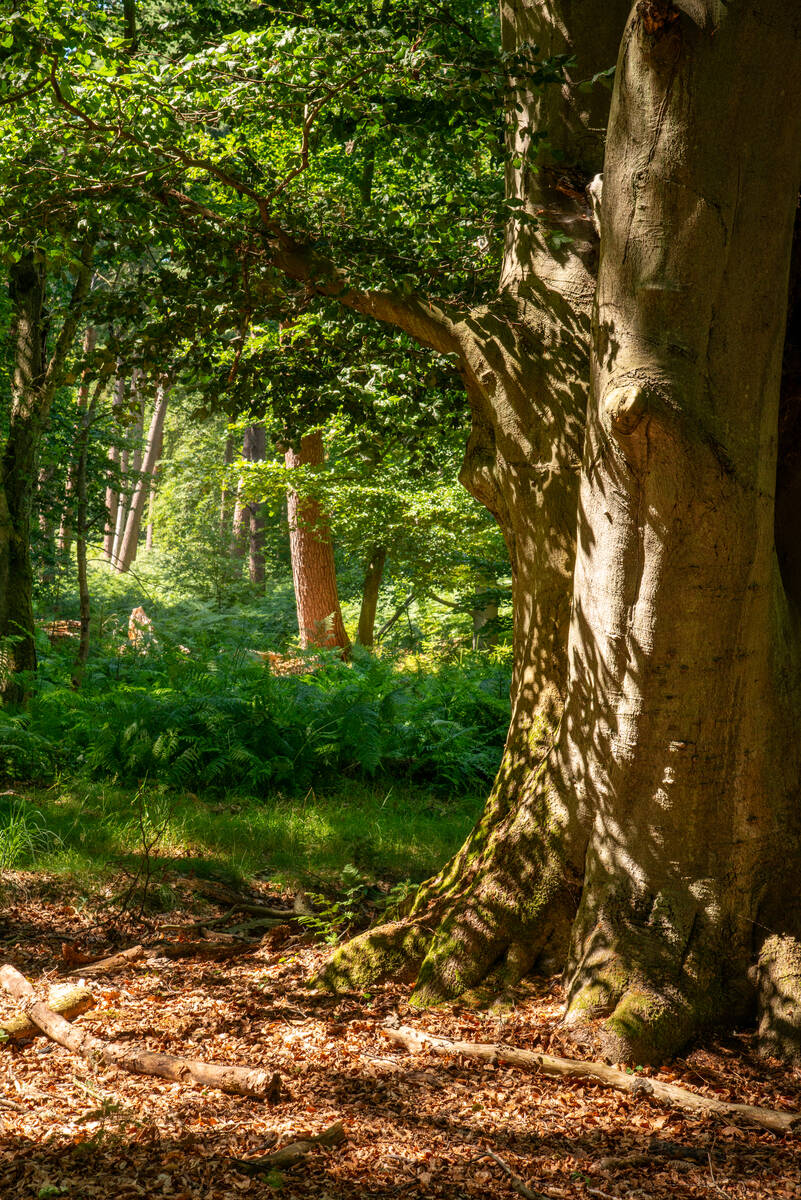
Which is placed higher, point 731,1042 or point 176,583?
point 176,583

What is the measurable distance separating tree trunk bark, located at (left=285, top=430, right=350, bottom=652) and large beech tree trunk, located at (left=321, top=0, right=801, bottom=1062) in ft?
32.3

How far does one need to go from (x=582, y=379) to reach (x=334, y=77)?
1974 mm

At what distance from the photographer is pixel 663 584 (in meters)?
3.20

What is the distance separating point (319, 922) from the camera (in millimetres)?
4594

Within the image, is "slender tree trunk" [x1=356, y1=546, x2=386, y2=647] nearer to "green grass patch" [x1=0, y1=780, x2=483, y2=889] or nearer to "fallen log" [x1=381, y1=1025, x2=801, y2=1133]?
"green grass patch" [x1=0, y1=780, x2=483, y2=889]

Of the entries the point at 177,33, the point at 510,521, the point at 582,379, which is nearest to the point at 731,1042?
the point at 510,521

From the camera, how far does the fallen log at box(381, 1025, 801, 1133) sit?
288 centimetres

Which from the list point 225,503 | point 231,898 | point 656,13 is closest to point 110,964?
point 231,898

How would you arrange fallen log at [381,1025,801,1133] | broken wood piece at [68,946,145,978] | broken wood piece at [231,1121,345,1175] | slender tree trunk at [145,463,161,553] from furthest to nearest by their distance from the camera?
slender tree trunk at [145,463,161,553] < broken wood piece at [68,946,145,978] < fallen log at [381,1025,801,1133] < broken wood piece at [231,1121,345,1175]

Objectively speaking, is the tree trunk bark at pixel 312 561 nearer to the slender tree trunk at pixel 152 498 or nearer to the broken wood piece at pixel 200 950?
the slender tree trunk at pixel 152 498

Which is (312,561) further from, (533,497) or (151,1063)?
(151,1063)

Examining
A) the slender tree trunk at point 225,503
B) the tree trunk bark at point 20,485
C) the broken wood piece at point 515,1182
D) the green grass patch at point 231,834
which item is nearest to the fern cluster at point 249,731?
the green grass patch at point 231,834

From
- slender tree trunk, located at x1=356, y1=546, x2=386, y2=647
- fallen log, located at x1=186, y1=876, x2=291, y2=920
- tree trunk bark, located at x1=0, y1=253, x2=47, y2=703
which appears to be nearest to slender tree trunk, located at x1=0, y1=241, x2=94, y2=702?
tree trunk bark, located at x1=0, y1=253, x2=47, y2=703

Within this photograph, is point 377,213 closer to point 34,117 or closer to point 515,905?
point 34,117
